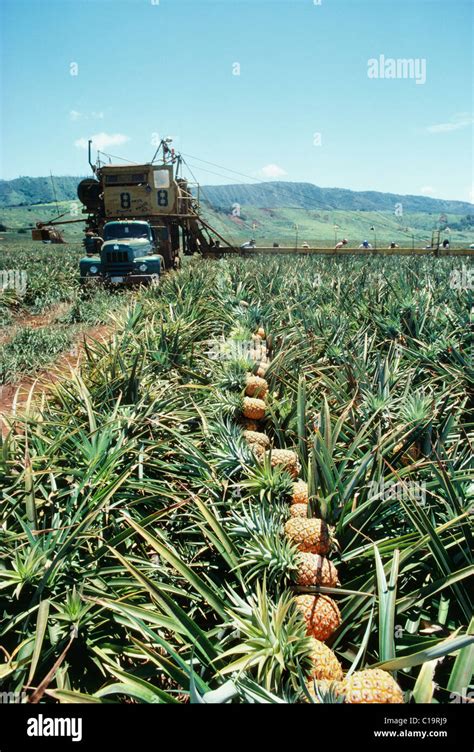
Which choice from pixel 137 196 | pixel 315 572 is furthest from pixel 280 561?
pixel 137 196

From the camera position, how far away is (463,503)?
1.91 metres

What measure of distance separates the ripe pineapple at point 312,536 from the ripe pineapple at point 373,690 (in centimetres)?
55

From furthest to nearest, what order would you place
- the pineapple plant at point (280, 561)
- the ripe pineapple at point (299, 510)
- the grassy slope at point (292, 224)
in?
the grassy slope at point (292, 224)
the ripe pineapple at point (299, 510)
the pineapple plant at point (280, 561)

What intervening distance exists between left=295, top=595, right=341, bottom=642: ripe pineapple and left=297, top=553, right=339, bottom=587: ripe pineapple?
0.19 feet

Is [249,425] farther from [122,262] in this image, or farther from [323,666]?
[122,262]

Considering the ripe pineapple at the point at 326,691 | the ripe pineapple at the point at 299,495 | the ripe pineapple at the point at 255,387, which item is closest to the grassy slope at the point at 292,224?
the ripe pineapple at the point at 255,387

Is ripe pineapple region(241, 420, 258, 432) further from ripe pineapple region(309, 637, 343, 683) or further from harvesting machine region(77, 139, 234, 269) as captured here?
harvesting machine region(77, 139, 234, 269)

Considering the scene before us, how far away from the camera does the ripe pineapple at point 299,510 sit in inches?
79.7

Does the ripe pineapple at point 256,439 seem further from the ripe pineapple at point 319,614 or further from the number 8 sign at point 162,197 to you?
the number 8 sign at point 162,197

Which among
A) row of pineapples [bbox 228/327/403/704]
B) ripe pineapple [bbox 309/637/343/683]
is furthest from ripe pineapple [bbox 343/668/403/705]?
ripe pineapple [bbox 309/637/343/683]

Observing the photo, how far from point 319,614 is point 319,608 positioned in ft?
0.07

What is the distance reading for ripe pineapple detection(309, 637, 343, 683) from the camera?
142 centimetres
